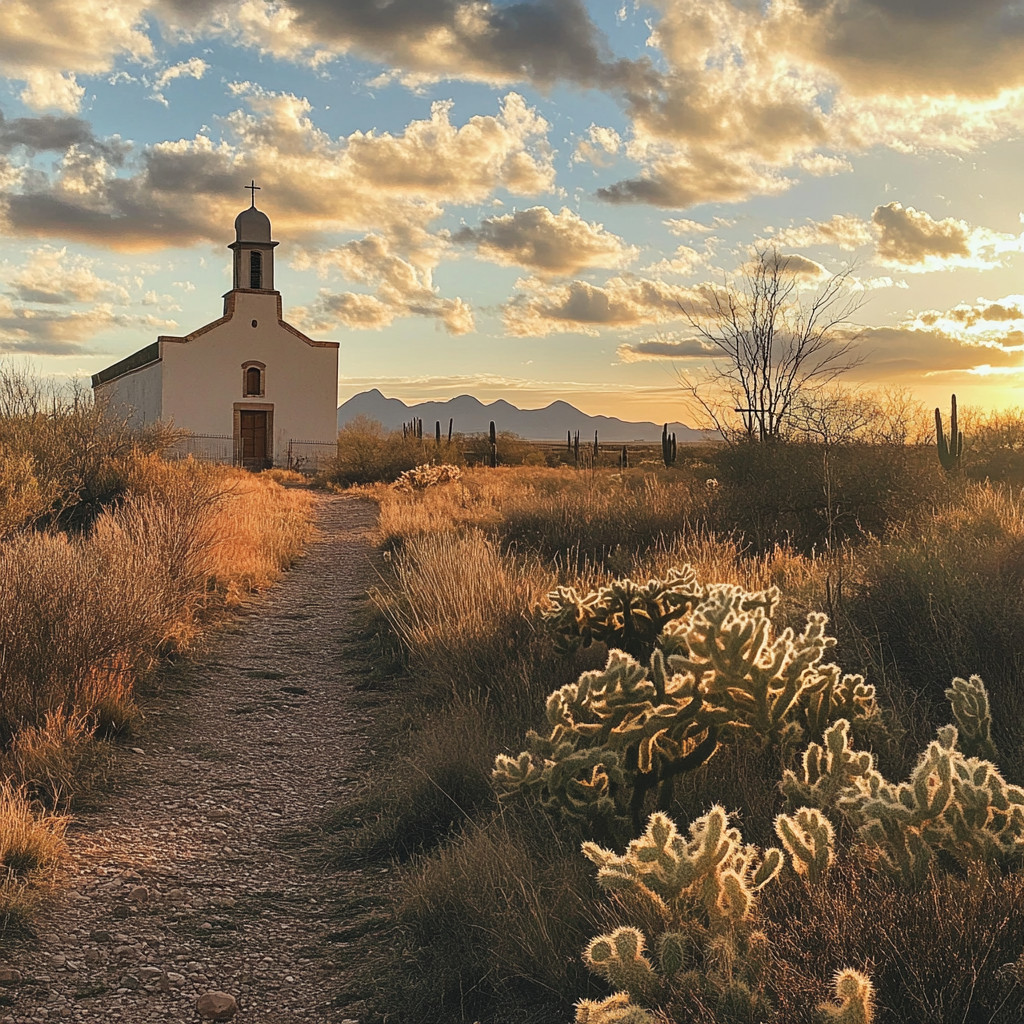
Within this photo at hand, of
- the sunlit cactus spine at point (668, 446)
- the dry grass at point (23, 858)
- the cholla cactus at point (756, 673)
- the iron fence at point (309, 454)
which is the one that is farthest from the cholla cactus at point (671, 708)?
the sunlit cactus spine at point (668, 446)

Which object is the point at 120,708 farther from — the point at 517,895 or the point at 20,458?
the point at 20,458

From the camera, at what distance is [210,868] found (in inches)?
157

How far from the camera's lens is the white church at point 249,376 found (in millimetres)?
32688

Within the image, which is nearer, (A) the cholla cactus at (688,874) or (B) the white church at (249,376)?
(A) the cholla cactus at (688,874)

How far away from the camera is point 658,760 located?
3291 mm

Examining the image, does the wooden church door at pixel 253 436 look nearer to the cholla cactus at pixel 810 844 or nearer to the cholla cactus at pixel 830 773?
the cholla cactus at pixel 830 773

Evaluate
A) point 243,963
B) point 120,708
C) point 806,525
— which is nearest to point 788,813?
point 243,963

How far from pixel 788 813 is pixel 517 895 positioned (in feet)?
3.20

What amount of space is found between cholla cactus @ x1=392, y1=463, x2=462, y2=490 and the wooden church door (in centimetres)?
1264

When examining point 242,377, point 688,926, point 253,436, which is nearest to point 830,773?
point 688,926

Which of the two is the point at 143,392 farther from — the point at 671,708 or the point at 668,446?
the point at 671,708

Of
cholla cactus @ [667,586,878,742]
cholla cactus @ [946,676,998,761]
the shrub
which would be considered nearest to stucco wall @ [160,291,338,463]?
the shrub

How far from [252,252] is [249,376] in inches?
172

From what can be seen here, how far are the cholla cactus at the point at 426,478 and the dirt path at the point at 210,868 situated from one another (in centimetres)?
1483
